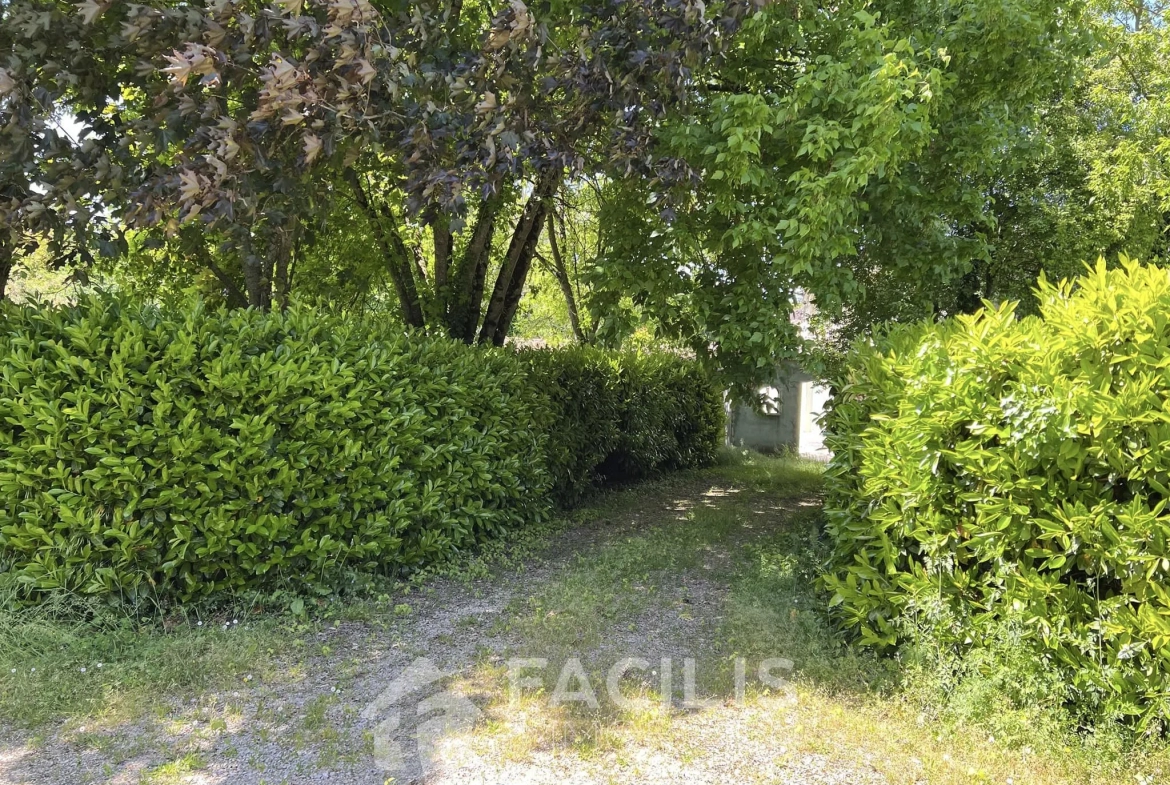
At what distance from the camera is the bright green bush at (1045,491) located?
108 inches

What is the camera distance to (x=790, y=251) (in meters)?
5.48

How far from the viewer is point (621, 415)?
9141mm

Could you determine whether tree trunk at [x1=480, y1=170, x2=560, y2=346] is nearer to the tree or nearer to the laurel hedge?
the tree

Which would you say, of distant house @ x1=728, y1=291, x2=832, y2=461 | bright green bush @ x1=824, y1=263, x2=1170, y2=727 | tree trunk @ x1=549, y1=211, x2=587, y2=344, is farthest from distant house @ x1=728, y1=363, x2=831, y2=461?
bright green bush @ x1=824, y1=263, x2=1170, y2=727

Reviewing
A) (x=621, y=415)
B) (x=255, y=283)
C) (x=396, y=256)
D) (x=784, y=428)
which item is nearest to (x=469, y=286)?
(x=396, y=256)

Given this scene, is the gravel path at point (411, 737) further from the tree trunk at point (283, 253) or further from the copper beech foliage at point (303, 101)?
the tree trunk at point (283, 253)

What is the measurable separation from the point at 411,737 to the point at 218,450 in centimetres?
208

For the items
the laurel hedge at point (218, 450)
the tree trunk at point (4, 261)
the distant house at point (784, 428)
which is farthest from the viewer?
the distant house at point (784, 428)

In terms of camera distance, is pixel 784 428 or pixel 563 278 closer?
pixel 563 278

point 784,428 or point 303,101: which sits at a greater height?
point 303,101

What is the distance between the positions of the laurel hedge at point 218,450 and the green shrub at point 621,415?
77.8 inches

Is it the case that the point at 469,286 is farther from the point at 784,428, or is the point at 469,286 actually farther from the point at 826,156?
the point at 784,428

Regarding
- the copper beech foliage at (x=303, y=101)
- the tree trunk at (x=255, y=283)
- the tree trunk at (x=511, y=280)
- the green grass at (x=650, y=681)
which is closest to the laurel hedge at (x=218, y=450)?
the green grass at (x=650, y=681)

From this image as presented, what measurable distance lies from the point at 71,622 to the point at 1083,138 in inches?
494
